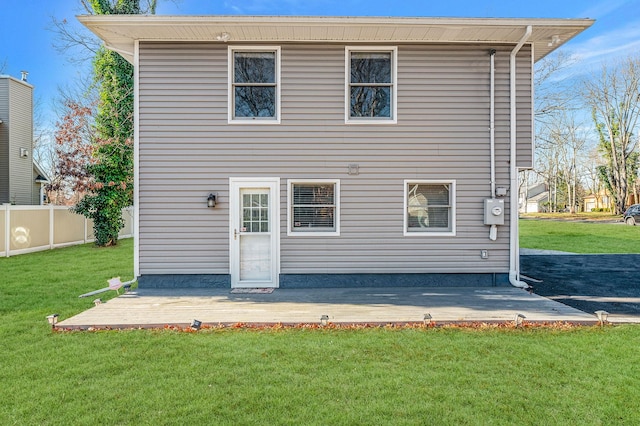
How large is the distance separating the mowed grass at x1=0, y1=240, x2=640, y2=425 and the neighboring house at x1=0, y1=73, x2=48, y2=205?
13.4 meters

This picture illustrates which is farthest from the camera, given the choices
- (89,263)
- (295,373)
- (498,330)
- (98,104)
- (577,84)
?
(577,84)

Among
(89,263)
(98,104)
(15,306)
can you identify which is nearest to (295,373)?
(15,306)

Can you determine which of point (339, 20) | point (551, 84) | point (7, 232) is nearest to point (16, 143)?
point (7, 232)

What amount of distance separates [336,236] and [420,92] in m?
2.96

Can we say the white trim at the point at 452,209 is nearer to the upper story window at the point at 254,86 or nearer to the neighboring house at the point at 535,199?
the upper story window at the point at 254,86

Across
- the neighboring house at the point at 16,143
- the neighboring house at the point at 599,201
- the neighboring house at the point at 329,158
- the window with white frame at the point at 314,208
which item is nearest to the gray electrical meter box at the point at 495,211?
the neighboring house at the point at 329,158

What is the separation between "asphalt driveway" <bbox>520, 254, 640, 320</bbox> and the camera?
17.4 feet

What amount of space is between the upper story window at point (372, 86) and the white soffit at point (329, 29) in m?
0.27

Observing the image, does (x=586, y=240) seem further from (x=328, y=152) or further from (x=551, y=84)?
(x=328, y=152)

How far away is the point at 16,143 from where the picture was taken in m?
14.9

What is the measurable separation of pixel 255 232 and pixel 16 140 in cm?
1450

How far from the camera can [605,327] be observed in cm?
427

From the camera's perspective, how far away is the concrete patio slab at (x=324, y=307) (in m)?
4.48

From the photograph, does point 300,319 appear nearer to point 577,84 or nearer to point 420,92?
point 420,92
